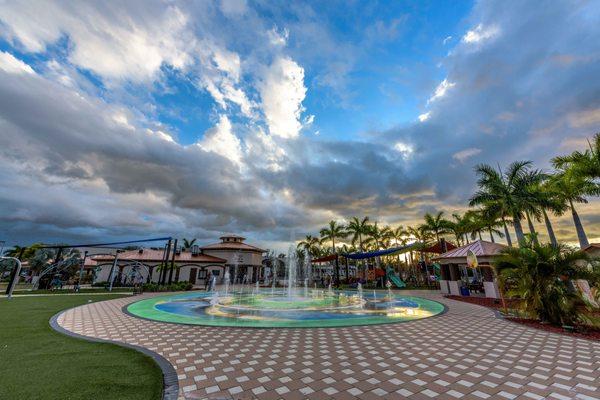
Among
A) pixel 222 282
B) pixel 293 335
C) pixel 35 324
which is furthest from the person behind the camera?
pixel 222 282

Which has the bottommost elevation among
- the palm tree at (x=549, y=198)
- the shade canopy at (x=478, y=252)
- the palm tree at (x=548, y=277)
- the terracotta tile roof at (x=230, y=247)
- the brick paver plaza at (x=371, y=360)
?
the brick paver plaza at (x=371, y=360)

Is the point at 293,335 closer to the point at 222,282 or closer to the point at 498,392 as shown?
the point at 498,392

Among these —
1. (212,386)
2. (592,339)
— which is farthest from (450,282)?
(212,386)

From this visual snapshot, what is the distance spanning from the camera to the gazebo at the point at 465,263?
18.8 meters

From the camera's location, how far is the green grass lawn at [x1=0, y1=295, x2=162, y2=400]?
397 cm

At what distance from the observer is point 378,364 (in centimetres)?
543

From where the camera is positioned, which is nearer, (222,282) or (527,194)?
(527,194)

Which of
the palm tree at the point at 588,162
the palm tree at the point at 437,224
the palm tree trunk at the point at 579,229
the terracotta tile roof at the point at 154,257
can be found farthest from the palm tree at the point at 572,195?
the terracotta tile roof at the point at 154,257

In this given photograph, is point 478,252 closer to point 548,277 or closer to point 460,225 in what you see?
point 548,277

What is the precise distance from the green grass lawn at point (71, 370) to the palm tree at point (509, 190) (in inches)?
1010

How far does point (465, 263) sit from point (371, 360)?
19.3 m

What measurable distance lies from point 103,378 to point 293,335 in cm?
477

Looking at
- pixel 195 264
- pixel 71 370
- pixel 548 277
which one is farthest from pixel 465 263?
pixel 195 264

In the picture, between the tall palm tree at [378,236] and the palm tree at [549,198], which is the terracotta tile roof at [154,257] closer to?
the tall palm tree at [378,236]
